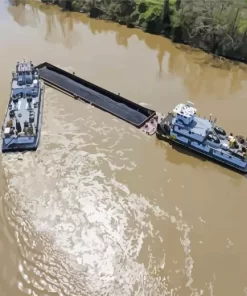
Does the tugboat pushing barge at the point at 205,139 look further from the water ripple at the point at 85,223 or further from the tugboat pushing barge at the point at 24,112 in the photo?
the tugboat pushing barge at the point at 24,112

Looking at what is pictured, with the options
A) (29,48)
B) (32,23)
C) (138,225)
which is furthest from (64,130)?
(32,23)

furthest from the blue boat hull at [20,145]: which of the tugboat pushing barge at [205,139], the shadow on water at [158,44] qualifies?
the shadow on water at [158,44]

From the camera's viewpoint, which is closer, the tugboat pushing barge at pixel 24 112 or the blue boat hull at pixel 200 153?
the blue boat hull at pixel 200 153

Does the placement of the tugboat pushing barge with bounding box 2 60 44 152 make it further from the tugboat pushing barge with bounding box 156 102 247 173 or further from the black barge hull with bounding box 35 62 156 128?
the tugboat pushing barge with bounding box 156 102 247 173

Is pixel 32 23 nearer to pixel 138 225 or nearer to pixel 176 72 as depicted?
pixel 176 72

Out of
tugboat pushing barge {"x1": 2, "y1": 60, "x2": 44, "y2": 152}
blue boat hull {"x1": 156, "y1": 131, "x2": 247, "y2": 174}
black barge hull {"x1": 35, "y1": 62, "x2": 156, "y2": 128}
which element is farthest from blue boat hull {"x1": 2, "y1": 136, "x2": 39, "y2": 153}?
blue boat hull {"x1": 156, "y1": 131, "x2": 247, "y2": 174}
